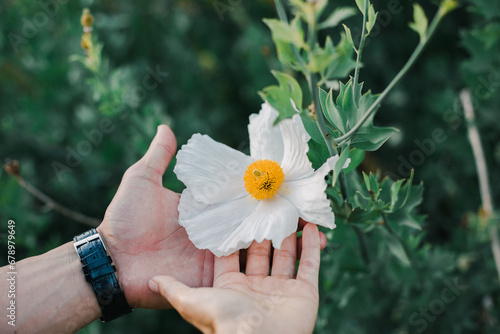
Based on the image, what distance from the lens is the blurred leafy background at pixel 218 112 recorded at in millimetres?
1670

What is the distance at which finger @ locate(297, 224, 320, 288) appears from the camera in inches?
42.1

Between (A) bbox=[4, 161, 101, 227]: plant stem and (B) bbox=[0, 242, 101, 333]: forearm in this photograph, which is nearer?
(B) bbox=[0, 242, 101, 333]: forearm

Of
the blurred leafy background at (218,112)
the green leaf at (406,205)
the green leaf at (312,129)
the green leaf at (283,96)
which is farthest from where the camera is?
the blurred leafy background at (218,112)

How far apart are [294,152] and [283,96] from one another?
0.88ft

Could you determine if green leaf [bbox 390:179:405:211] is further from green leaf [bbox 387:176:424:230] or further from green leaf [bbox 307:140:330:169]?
green leaf [bbox 307:140:330:169]

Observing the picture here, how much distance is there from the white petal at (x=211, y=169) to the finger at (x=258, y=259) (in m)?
0.15

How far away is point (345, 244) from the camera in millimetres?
1298

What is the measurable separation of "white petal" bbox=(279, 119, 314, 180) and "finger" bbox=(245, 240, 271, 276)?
0.21 meters

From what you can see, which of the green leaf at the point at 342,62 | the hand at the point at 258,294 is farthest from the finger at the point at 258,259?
the green leaf at the point at 342,62

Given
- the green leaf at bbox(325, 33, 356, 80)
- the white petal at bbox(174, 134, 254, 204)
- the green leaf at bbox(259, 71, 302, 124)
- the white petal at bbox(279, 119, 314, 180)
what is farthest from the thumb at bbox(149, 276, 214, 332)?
the green leaf at bbox(325, 33, 356, 80)

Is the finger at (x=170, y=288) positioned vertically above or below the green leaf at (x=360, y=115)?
below

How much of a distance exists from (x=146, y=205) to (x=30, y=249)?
0.95 metres

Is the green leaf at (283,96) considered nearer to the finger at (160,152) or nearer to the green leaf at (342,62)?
the green leaf at (342,62)

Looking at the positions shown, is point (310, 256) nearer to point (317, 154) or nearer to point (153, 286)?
point (317, 154)
